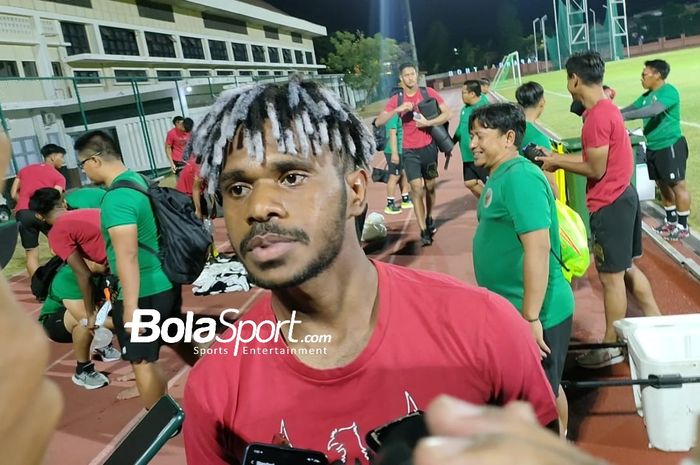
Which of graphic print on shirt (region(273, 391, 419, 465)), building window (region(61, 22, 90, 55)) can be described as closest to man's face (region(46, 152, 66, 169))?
graphic print on shirt (region(273, 391, 419, 465))

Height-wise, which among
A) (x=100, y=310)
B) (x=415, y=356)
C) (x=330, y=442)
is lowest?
(x=100, y=310)

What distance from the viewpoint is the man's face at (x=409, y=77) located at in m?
7.50

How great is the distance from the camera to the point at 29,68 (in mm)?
24266

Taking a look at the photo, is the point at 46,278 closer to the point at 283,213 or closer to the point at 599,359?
the point at 283,213

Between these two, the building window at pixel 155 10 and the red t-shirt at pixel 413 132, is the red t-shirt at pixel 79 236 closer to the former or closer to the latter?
the red t-shirt at pixel 413 132

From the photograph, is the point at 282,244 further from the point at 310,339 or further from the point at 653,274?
the point at 653,274

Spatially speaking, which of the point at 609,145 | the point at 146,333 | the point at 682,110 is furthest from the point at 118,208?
the point at 682,110

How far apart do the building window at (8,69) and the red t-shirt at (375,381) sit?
84.0 ft

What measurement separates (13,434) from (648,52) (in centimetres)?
7616

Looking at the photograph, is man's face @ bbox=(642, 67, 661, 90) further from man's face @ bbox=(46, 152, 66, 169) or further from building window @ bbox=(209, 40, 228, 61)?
building window @ bbox=(209, 40, 228, 61)

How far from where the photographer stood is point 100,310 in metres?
4.43

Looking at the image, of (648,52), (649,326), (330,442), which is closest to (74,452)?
(330,442)

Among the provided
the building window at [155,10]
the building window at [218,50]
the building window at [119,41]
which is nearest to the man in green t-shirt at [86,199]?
the building window at [119,41]

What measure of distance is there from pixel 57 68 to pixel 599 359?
93.7 ft
